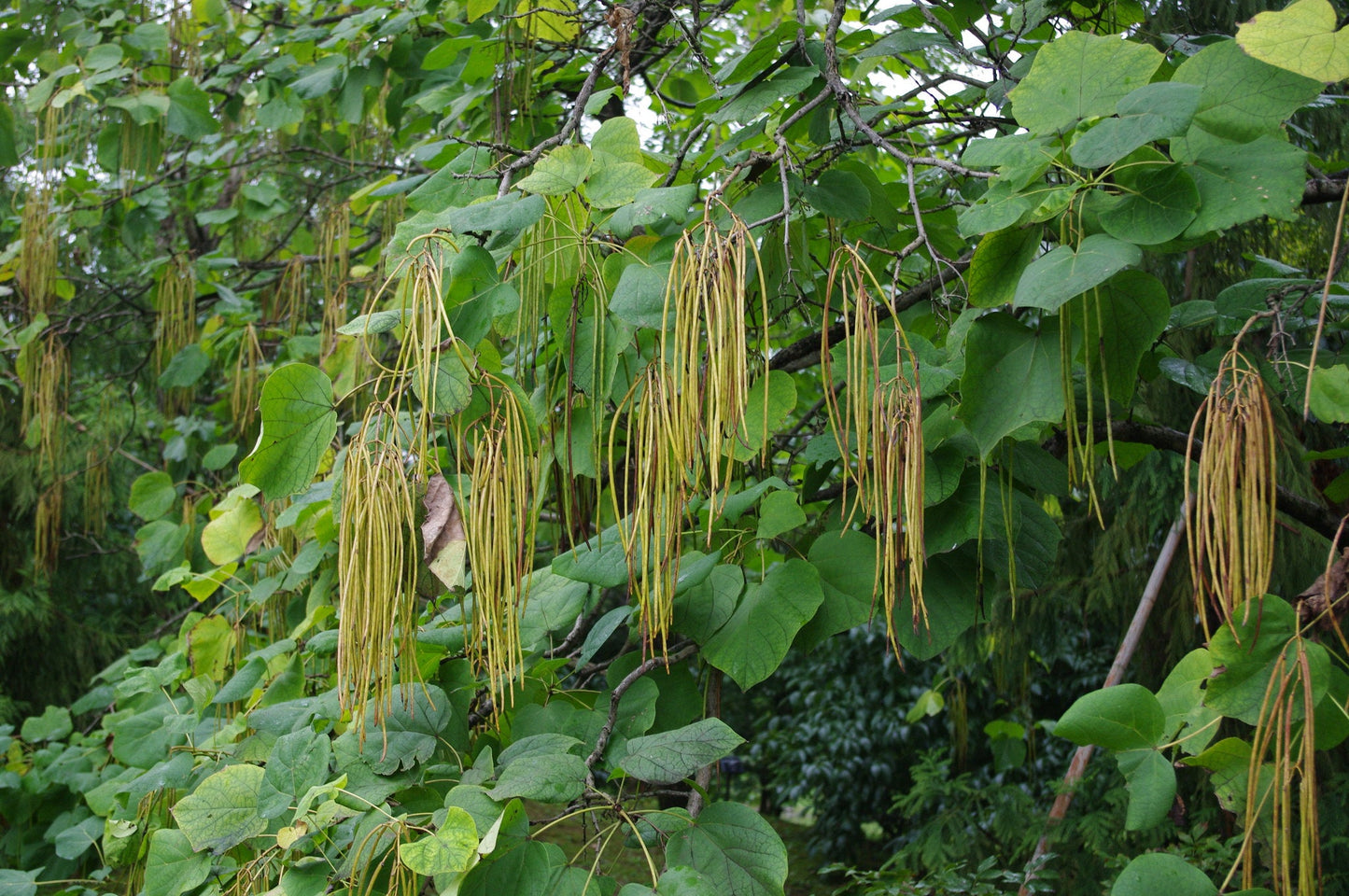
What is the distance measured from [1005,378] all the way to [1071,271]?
111mm

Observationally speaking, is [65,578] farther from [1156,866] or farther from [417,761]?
[1156,866]

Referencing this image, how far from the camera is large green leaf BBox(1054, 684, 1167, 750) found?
71cm

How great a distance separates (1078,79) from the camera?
741 millimetres

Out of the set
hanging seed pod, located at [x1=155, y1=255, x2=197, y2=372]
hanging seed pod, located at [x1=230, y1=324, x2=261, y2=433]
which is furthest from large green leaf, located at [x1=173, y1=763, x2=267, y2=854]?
hanging seed pod, located at [x1=155, y1=255, x2=197, y2=372]

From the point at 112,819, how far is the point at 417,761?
763 millimetres

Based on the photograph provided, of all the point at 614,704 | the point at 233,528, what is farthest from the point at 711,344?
the point at 233,528

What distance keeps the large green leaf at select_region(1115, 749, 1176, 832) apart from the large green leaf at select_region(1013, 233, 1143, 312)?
1.10ft

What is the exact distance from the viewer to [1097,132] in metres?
0.69

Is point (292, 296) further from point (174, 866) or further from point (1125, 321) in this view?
point (1125, 321)

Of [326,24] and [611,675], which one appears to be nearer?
[611,675]

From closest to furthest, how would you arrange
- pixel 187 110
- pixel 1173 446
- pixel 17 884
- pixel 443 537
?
A: pixel 443 537 → pixel 1173 446 → pixel 17 884 → pixel 187 110

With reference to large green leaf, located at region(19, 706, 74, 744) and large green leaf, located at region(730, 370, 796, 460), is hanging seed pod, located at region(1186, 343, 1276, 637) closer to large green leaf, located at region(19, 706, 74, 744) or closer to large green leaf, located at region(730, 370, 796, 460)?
large green leaf, located at region(730, 370, 796, 460)

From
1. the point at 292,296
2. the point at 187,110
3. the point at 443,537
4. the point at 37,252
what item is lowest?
the point at 443,537

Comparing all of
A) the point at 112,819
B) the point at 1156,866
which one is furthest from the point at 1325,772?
the point at 112,819
